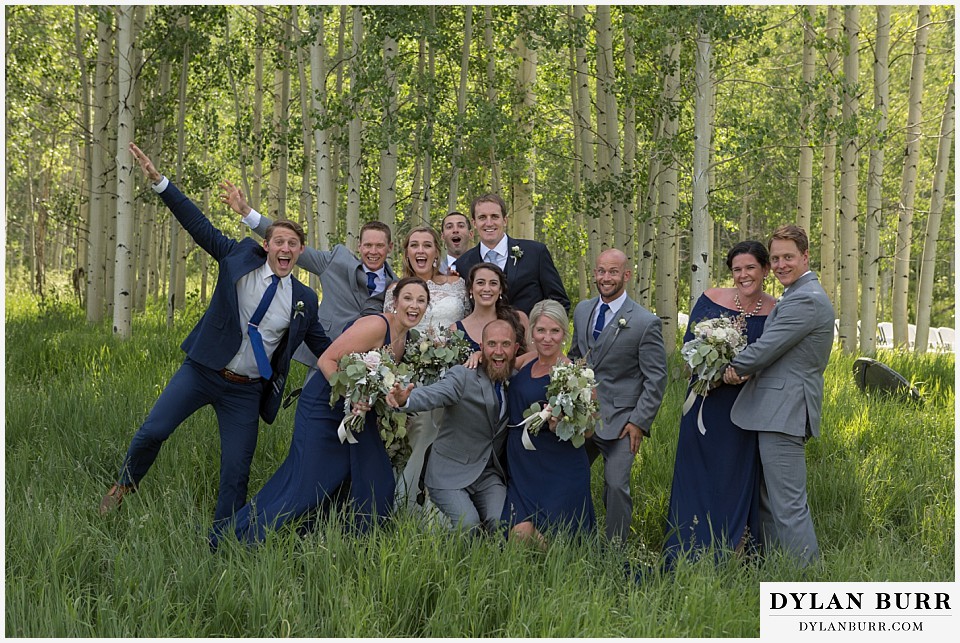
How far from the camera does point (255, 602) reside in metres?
4.03

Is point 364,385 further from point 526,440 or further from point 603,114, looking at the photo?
point 603,114

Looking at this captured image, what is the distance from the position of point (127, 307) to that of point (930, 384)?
33.9 feet

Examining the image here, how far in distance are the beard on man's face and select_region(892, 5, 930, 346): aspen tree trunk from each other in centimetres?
998

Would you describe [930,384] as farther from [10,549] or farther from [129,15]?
[129,15]

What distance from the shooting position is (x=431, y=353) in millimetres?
5297

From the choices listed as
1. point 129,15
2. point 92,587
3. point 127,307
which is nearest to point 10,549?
point 92,587

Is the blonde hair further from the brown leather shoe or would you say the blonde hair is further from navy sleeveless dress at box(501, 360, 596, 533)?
the brown leather shoe

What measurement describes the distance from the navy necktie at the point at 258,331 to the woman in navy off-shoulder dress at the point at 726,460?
2.76 m

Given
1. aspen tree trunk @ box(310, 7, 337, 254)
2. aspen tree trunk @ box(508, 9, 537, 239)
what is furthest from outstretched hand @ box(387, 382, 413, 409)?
aspen tree trunk @ box(508, 9, 537, 239)

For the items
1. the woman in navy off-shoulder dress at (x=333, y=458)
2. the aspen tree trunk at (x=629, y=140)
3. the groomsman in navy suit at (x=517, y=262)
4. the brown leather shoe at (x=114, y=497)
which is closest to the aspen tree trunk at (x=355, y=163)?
the aspen tree trunk at (x=629, y=140)

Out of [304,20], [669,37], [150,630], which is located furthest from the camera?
[304,20]

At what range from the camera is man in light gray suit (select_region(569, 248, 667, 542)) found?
539 cm

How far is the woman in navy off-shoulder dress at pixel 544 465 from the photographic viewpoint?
16.6 feet

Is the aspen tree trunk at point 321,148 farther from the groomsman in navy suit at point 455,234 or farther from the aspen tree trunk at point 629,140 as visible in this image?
the groomsman in navy suit at point 455,234
